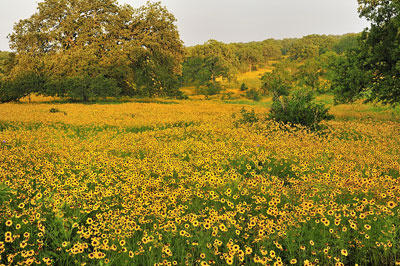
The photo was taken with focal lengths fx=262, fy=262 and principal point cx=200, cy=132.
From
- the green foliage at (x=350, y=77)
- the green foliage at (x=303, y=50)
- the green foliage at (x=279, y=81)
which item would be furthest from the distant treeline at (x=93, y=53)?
the green foliage at (x=303, y=50)

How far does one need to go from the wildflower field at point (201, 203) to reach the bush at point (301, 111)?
0.96m

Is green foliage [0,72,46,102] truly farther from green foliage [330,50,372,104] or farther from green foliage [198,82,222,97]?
green foliage [330,50,372,104]

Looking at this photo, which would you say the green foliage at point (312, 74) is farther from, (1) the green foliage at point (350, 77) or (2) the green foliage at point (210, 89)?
(1) the green foliage at point (350, 77)

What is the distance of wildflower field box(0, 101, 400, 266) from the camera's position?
10.6 feet

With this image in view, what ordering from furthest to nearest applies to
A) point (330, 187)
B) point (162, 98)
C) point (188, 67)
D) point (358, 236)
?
point (188, 67)
point (162, 98)
point (330, 187)
point (358, 236)

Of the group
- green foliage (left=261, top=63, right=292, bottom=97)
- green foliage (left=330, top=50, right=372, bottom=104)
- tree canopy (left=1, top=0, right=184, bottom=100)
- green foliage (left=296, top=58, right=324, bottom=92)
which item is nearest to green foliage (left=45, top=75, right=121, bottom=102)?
tree canopy (left=1, top=0, right=184, bottom=100)

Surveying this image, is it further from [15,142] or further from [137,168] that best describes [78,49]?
[137,168]

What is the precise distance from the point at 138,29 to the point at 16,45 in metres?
13.4

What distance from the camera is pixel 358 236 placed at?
3.53 m

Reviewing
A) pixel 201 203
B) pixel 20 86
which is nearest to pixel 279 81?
pixel 20 86

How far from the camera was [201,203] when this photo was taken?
484 centimetres

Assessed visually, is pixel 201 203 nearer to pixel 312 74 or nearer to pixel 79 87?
pixel 79 87

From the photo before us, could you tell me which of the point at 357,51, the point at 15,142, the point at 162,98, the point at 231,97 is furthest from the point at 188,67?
the point at 15,142

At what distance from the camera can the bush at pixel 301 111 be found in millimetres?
11851
